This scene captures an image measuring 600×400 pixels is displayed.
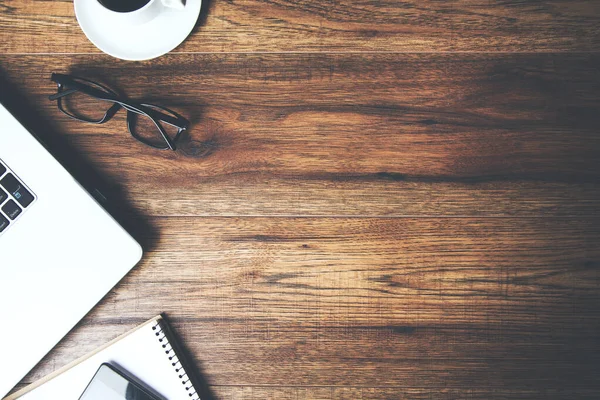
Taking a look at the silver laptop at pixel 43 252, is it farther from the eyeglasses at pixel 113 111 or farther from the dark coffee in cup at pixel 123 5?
the dark coffee in cup at pixel 123 5

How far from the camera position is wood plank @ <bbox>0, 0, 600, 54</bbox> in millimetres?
655

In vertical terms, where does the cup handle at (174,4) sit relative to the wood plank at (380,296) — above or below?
above

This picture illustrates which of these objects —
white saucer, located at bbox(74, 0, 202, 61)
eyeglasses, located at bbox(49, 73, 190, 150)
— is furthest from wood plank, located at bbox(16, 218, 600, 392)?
white saucer, located at bbox(74, 0, 202, 61)

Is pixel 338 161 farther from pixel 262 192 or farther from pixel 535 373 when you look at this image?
pixel 535 373

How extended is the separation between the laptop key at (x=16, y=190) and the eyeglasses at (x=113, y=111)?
0.11 metres

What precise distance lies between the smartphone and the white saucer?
0.42m

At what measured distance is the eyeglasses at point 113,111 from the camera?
2.07 feet

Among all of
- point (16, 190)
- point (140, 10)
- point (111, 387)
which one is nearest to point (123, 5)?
point (140, 10)

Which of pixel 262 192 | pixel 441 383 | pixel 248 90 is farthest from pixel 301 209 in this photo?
pixel 441 383

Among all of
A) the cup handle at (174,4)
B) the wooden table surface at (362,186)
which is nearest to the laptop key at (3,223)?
the wooden table surface at (362,186)

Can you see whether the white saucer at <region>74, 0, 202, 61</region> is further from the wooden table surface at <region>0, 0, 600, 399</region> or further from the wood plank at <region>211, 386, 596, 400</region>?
the wood plank at <region>211, 386, 596, 400</region>

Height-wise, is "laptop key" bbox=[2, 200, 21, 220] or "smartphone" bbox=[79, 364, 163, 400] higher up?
"laptop key" bbox=[2, 200, 21, 220]

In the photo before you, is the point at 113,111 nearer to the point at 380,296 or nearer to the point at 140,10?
the point at 140,10

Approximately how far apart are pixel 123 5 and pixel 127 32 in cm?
4
